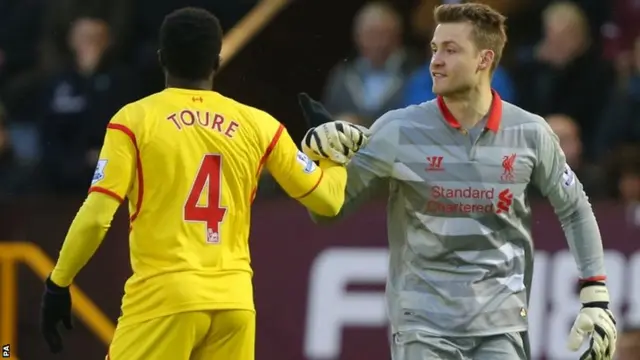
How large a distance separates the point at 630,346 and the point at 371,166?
110 inches

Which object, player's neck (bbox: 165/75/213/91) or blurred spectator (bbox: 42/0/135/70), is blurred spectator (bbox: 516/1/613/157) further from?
player's neck (bbox: 165/75/213/91)

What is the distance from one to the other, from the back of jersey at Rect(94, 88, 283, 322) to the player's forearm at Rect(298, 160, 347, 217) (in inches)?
12.7

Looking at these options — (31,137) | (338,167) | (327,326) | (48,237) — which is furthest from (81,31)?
(338,167)

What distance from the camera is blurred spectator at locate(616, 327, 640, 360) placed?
920cm

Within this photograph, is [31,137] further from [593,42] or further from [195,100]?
[195,100]

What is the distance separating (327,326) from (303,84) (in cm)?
242

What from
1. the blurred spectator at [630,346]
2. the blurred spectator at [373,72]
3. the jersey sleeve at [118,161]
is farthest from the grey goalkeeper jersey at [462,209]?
the blurred spectator at [373,72]

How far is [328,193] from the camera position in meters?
6.88

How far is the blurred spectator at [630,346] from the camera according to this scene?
30.2ft

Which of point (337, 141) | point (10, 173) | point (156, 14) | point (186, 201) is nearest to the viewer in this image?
point (186, 201)

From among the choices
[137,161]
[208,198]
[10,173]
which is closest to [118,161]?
[137,161]

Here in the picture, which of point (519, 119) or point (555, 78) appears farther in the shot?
Result: point (555, 78)

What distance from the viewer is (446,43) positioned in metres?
6.99

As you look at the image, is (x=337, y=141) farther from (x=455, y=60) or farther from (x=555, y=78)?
(x=555, y=78)
